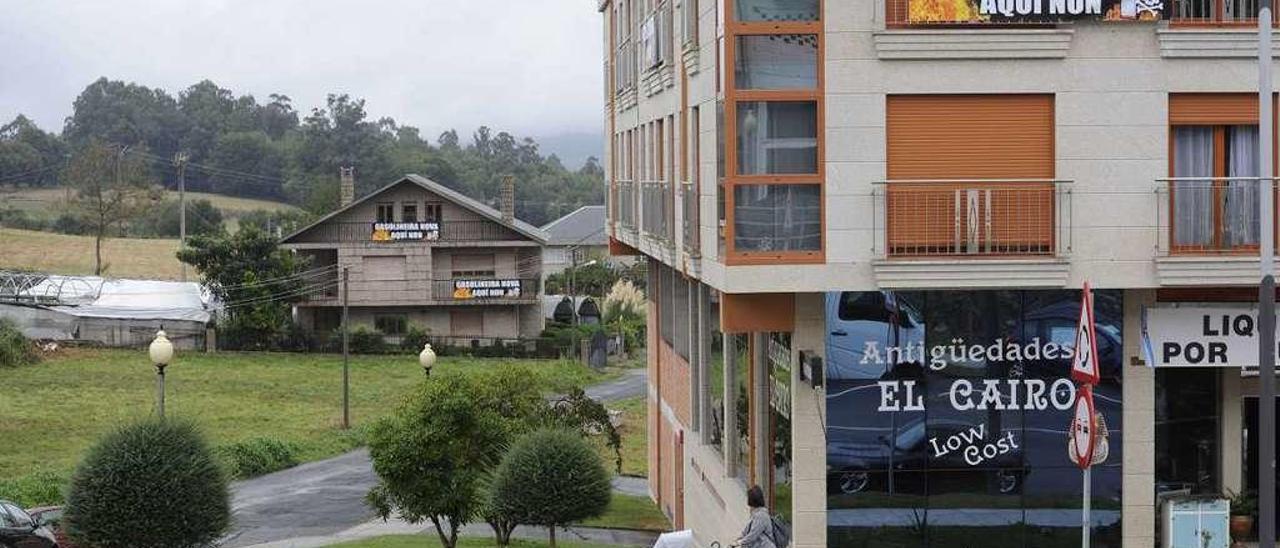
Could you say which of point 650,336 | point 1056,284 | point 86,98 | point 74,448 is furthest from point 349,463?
point 86,98

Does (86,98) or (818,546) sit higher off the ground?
(86,98)

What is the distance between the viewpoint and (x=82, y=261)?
10644 cm

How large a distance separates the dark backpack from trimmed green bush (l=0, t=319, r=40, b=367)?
5569cm

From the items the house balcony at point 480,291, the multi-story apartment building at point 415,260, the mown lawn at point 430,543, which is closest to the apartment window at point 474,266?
the multi-story apartment building at point 415,260

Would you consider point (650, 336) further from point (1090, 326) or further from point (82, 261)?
point (82, 261)

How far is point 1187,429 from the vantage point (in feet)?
58.2

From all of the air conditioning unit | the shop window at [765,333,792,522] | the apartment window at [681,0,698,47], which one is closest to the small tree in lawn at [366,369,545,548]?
the shop window at [765,333,792,522]

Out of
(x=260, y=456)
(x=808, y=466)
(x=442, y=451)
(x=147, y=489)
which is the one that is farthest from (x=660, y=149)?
(x=260, y=456)

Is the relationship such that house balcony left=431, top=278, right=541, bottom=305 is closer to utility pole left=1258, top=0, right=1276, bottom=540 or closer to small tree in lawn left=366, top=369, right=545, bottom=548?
small tree in lawn left=366, top=369, right=545, bottom=548

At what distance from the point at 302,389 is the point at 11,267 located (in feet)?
139

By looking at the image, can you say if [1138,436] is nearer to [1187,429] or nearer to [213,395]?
[1187,429]

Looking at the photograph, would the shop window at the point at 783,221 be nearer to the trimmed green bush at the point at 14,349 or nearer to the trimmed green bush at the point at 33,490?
the trimmed green bush at the point at 33,490

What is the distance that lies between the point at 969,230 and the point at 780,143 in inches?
75.2

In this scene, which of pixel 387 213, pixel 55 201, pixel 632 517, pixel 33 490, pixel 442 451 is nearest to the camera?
pixel 442 451
